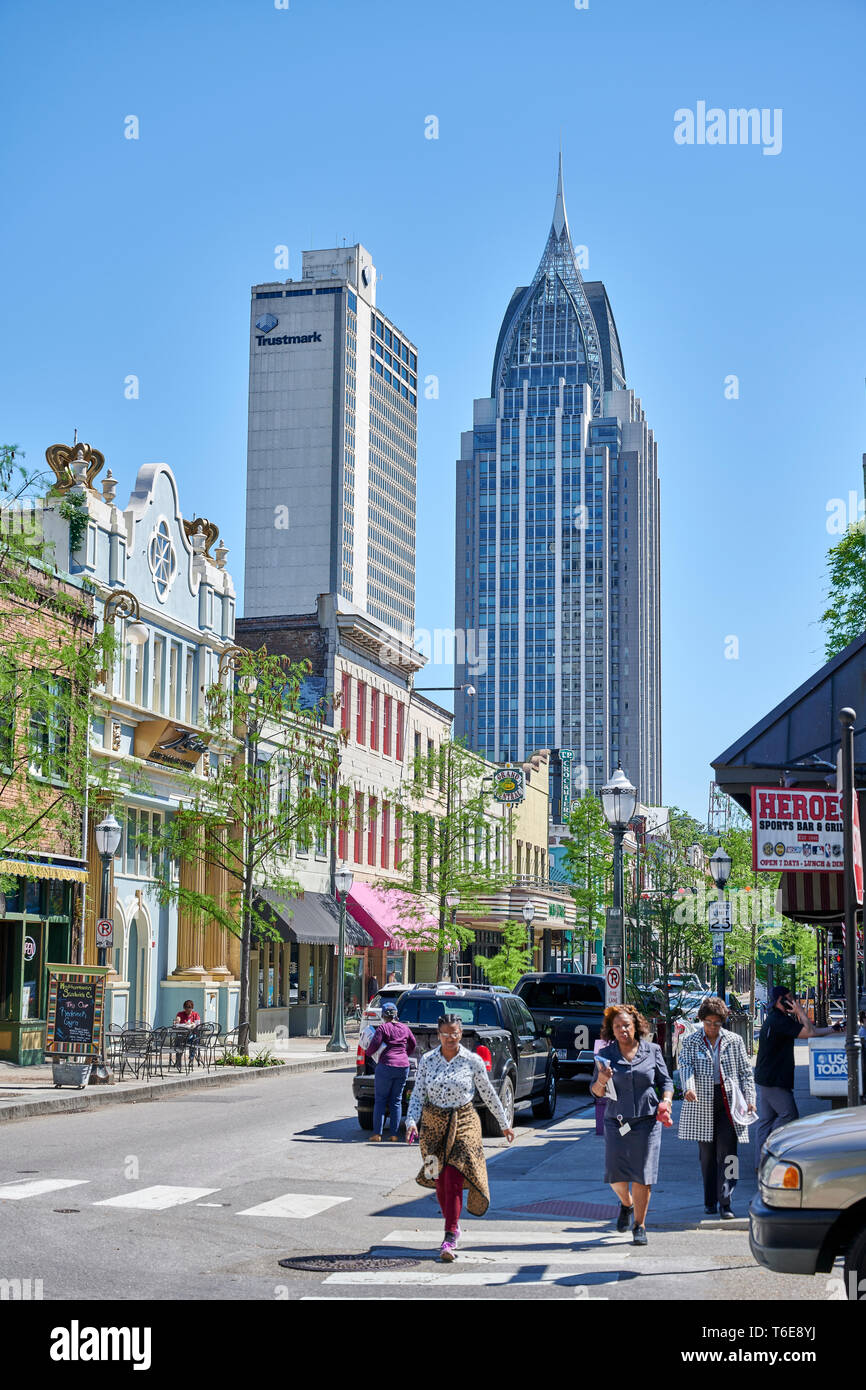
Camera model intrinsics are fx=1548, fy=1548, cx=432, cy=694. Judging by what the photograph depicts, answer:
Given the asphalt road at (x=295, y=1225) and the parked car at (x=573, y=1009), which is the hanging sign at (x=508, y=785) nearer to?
the parked car at (x=573, y=1009)

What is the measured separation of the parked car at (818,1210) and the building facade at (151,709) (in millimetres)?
23520

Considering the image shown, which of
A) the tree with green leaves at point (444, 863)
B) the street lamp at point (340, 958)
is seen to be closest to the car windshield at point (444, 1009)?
the street lamp at point (340, 958)

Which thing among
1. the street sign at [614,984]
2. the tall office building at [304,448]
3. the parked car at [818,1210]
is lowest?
the parked car at [818,1210]

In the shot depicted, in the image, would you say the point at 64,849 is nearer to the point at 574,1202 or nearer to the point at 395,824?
the point at 574,1202

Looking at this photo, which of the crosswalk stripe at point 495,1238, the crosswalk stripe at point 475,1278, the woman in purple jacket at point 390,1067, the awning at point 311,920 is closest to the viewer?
the crosswalk stripe at point 475,1278

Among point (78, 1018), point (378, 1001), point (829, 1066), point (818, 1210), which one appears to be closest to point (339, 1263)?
point (818, 1210)

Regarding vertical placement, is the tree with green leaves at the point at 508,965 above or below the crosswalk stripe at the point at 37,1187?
above

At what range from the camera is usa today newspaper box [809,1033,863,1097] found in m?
13.5

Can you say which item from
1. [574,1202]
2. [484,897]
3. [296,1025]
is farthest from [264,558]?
[574,1202]

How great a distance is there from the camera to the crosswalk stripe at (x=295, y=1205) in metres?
12.9

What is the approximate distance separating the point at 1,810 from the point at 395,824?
33020mm

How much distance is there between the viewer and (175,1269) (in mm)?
10031

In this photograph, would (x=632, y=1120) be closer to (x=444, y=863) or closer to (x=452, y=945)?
(x=444, y=863)

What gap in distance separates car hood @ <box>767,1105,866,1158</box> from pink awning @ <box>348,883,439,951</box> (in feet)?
127
